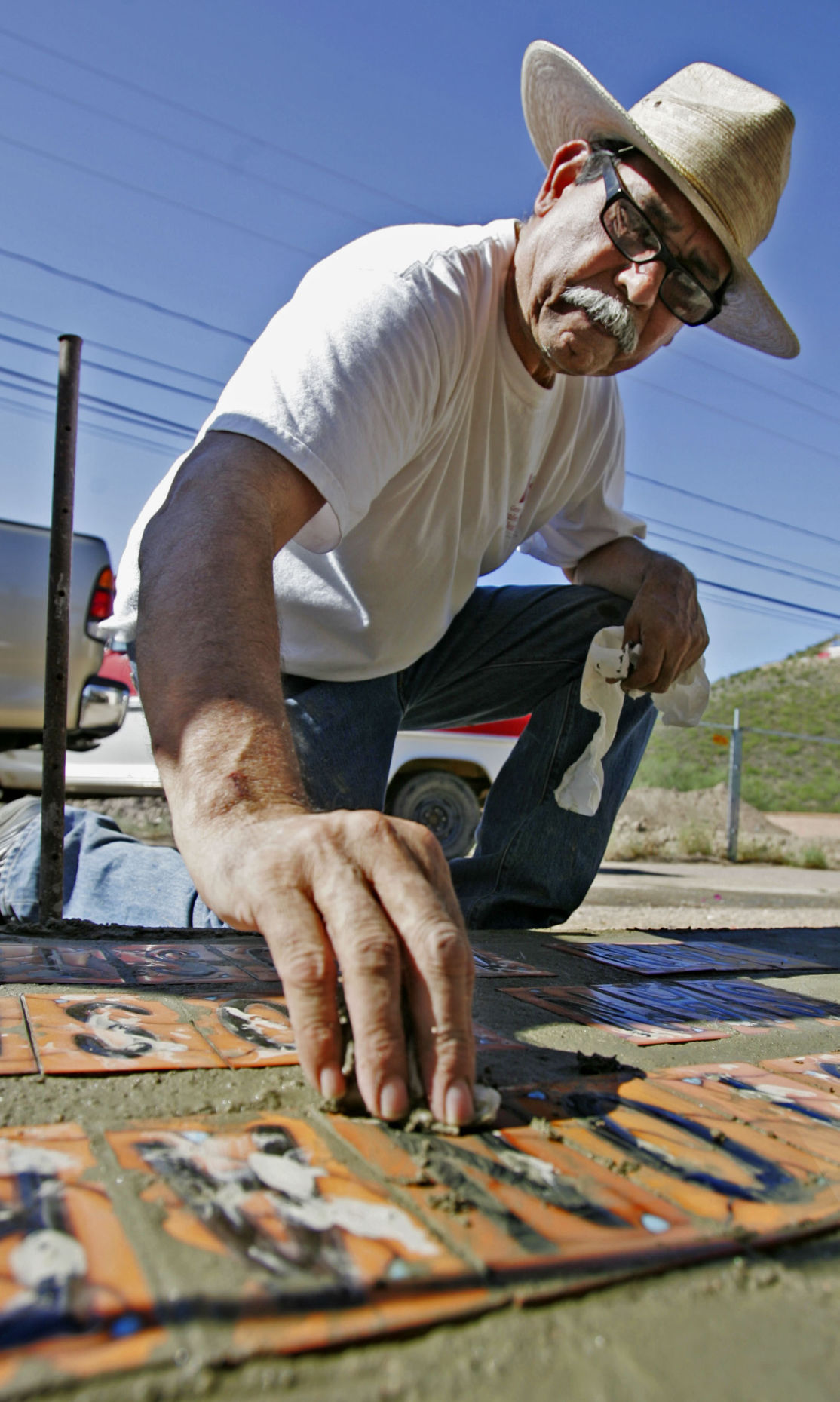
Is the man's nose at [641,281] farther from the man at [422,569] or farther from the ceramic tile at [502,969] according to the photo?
the ceramic tile at [502,969]

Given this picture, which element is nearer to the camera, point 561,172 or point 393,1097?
point 393,1097

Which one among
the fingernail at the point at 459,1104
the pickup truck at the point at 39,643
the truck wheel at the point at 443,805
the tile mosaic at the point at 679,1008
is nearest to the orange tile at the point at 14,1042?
the fingernail at the point at 459,1104

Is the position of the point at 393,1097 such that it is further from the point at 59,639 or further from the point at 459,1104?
the point at 59,639

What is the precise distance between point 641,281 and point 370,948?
1.55 metres

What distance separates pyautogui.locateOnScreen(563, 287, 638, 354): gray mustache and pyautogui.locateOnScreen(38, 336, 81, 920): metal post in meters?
1.22

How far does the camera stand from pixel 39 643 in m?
5.29

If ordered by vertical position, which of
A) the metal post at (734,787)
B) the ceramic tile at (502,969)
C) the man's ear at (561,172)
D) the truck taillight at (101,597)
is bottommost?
the metal post at (734,787)

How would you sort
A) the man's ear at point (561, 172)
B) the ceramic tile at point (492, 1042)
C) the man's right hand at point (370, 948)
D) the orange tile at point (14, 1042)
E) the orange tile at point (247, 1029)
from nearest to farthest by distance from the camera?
the man's right hand at point (370, 948)
the orange tile at point (14, 1042)
the orange tile at point (247, 1029)
the ceramic tile at point (492, 1042)
the man's ear at point (561, 172)

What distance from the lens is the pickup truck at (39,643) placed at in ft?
17.0

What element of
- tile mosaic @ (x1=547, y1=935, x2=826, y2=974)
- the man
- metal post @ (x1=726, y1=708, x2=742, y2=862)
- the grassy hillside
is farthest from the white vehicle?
the grassy hillside

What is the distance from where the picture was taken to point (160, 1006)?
1.17 meters

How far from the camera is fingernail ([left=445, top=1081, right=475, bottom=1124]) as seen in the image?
791 millimetres

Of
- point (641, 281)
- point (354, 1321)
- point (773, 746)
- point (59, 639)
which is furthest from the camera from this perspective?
point (773, 746)

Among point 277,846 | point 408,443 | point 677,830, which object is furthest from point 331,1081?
point 677,830
